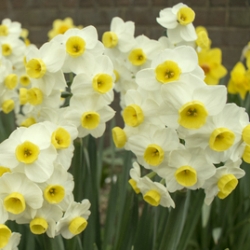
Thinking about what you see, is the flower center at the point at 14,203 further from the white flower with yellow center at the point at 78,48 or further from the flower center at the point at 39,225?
the white flower with yellow center at the point at 78,48

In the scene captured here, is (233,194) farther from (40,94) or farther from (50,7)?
(50,7)

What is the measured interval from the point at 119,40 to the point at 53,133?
0.38 m

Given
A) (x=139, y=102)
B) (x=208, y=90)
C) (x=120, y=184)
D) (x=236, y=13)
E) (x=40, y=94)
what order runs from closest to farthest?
1. (x=208, y=90)
2. (x=139, y=102)
3. (x=40, y=94)
4. (x=120, y=184)
5. (x=236, y=13)

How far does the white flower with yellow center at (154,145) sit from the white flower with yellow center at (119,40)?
0.32 m

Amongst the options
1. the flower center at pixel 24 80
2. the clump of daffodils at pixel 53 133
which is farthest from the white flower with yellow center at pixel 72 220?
the flower center at pixel 24 80

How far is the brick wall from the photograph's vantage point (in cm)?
267

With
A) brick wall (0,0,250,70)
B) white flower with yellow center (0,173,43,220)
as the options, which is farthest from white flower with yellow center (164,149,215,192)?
brick wall (0,0,250,70)

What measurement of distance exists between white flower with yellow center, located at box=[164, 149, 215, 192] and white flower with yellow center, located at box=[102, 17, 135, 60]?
16.0 inches

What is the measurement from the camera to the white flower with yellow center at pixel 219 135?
23.7 inches

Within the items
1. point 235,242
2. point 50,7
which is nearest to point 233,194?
point 235,242

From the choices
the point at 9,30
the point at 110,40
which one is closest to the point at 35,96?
the point at 110,40

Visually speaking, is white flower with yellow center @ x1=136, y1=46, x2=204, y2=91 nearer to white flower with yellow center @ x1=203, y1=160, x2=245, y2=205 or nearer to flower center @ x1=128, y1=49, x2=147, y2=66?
white flower with yellow center @ x1=203, y1=160, x2=245, y2=205

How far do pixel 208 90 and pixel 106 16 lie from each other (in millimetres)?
2266

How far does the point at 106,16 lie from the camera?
9.01ft
